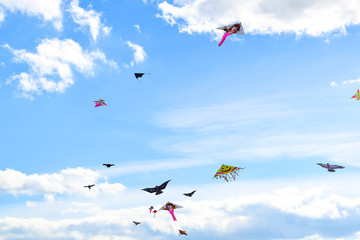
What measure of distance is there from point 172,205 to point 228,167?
415 inches

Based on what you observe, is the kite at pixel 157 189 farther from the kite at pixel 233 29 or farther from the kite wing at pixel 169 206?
the kite at pixel 233 29

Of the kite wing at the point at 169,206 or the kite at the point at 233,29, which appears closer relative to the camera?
the kite at the point at 233,29

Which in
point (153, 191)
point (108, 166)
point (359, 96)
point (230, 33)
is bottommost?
point (153, 191)

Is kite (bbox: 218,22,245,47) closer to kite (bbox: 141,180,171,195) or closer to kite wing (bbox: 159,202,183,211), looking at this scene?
kite (bbox: 141,180,171,195)

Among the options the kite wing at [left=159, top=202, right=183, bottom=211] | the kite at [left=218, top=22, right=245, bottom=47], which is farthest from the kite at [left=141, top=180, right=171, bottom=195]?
the kite at [left=218, top=22, right=245, bottom=47]

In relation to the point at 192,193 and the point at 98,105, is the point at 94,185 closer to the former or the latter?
the point at 98,105

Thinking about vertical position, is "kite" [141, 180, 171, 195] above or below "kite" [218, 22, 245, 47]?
below

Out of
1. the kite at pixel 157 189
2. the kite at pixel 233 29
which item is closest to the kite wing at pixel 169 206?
the kite at pixel 157 189

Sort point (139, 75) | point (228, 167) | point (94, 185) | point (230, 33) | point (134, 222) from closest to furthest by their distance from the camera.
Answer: point (230, 33)
point (228, 167)
point (139, 75)
point (134, 222)
point (94, 185)

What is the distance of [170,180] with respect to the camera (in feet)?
151

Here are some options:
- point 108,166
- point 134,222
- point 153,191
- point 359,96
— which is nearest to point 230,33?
point 359,96

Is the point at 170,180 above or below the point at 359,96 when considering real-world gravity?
below

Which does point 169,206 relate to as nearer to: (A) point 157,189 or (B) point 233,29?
(A) point 157,189

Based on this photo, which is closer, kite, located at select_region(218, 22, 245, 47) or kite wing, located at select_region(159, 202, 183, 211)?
kite, located at select_region(218, 22, 245, 47)
